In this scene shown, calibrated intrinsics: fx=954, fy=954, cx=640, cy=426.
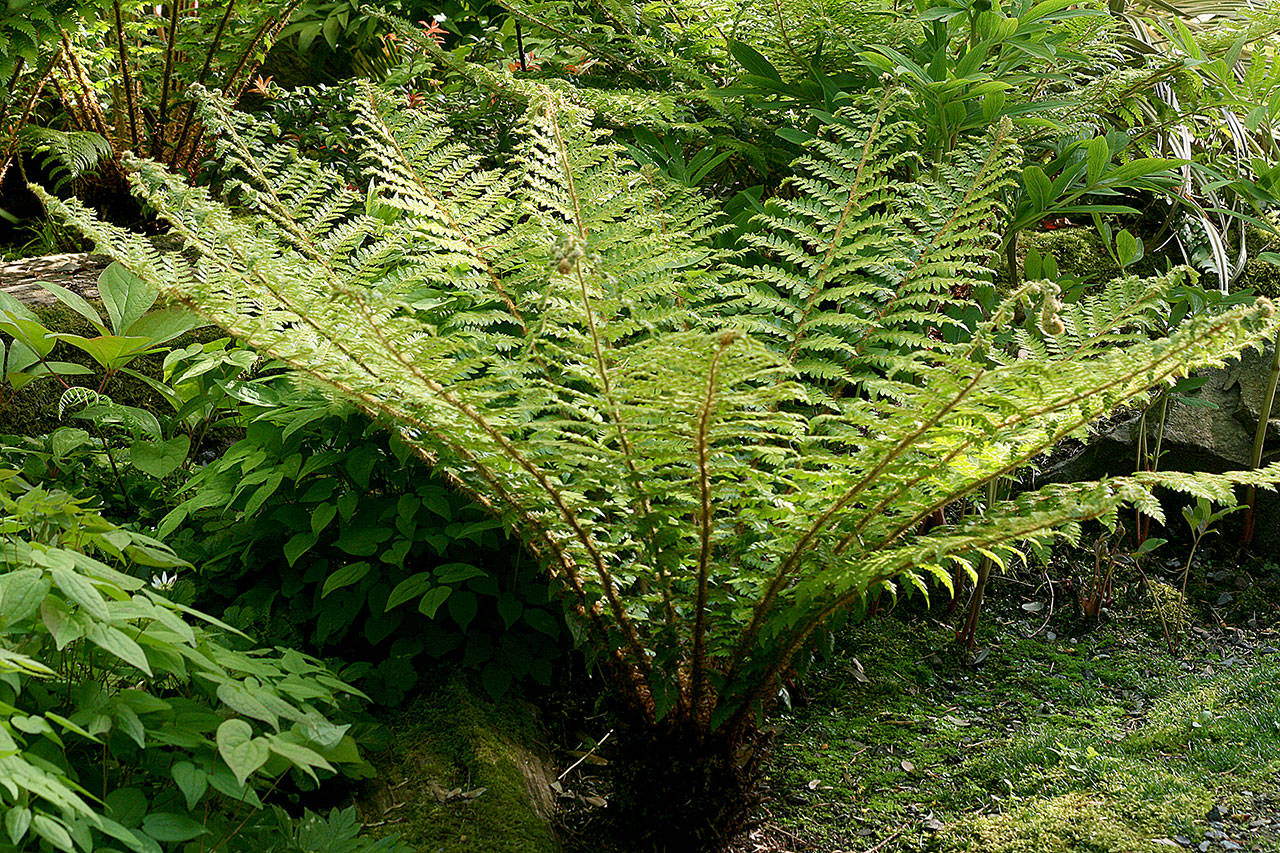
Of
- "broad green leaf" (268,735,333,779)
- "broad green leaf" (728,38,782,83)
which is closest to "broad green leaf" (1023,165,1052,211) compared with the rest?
"broad green leaf" (728,38,782,83)

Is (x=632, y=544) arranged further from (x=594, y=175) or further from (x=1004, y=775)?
(x=1004, y=775)

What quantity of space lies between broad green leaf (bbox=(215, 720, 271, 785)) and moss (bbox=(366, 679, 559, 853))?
459 millimetres

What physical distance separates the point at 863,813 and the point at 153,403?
6.33ft

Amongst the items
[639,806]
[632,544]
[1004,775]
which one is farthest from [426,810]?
[1004,775]

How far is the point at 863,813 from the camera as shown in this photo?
1.70m

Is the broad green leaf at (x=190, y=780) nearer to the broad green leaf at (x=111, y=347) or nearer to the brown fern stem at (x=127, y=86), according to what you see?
the broad green leaf at (x=111, y=347)

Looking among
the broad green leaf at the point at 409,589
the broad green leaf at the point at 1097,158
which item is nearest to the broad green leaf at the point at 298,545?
the broad green leaf at the point at 409,589

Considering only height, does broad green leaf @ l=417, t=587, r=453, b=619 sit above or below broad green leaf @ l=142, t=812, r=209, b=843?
above

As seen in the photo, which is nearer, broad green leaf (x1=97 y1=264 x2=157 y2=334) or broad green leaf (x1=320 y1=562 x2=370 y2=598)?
broad green leaf (x1=320 y1=562 x2=370 y2=598)

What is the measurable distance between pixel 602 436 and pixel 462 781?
640 mm

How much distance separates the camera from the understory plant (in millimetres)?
1191

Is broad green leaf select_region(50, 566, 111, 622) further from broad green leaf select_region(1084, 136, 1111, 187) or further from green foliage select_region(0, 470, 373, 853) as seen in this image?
broad green leaf select_region(1084, 136, 1111, 187)

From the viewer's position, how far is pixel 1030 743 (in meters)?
1.84

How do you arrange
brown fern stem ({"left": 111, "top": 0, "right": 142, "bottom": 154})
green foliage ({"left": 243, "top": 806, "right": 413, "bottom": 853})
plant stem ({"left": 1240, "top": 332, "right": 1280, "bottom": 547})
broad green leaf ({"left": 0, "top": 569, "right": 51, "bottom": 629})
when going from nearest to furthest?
broad green leaf ({"left": 0, "top": 569, "right": 51, "bottom": 629}) → green foliage ({"left": 243, "top": 806, "right": 413, "bottom": 853}) → plant stem ({"left": 1240, "top": 332, "right": 1280, "bottom": 547}) → brown fern stem ({"left": 111, "top": 0, "right": 142, "bottom": 154})
